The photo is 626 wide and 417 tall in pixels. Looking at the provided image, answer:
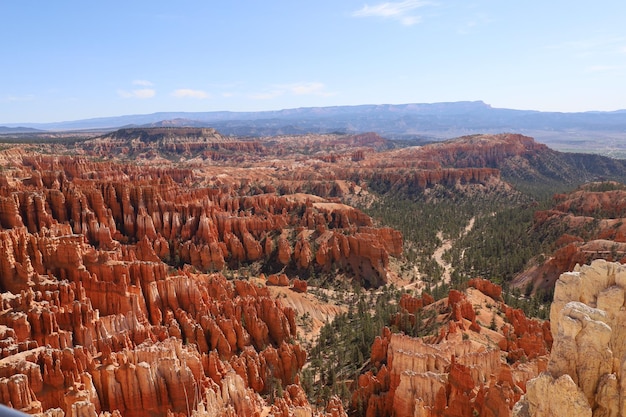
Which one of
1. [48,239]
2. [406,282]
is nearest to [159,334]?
[48,239]

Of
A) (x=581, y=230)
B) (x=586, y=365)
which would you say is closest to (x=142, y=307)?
(x=586, y=365)

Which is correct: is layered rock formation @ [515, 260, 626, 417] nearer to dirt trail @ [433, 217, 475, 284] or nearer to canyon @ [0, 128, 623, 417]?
canyon @ [0, 128, 623, 417]

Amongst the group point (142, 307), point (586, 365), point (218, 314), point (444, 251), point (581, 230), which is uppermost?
point (586, 365)

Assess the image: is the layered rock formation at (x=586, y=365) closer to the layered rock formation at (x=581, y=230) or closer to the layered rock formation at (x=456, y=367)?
the layered rock formation at (x=456, y=367)

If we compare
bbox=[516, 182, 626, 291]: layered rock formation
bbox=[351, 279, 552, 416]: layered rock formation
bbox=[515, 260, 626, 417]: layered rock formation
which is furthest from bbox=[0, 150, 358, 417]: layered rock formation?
bbox=[516, 182, 626, 291]: layered rock formation

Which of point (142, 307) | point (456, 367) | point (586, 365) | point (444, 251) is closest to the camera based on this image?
point (586, 365)

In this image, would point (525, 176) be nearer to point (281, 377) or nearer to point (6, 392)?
point (281, 377)

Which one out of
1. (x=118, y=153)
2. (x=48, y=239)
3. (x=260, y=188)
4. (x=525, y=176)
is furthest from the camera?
(x=118, y=153)

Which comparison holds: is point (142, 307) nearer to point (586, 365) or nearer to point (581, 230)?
point (586, 365)
